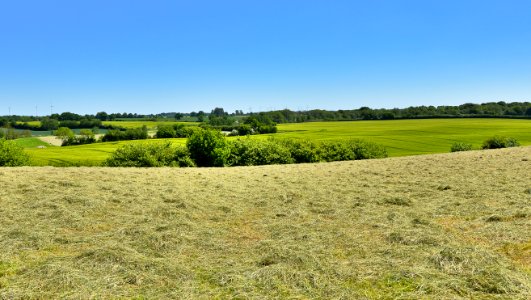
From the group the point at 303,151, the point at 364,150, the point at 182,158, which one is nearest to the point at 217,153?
the point at 182,158

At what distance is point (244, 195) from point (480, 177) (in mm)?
7337

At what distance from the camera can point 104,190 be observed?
9.77m

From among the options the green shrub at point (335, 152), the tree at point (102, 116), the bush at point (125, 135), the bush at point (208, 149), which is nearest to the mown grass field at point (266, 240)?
the bush at point (208, 149)

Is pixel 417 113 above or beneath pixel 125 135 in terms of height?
above

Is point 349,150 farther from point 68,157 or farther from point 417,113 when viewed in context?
point 417,113

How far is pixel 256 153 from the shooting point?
26.5m

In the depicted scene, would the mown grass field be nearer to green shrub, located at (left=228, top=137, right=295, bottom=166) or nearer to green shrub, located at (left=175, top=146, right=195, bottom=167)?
green shrub, located at (left=175, top=146, right=195, bottom=167)

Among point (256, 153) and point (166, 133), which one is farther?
point (166, 133)

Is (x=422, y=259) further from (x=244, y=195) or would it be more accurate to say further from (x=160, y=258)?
(x=244, y=195)

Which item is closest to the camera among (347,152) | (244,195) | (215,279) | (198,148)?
(215,279)

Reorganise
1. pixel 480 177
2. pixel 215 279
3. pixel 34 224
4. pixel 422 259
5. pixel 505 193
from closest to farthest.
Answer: pixel 215 279
pixel 422 259
pixel 34 224
pixel 505 193
pixel 480 177

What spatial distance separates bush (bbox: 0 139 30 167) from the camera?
830 inches

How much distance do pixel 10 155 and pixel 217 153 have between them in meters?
12.0

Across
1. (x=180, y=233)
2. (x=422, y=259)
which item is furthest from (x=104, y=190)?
(x=422, y=259)
